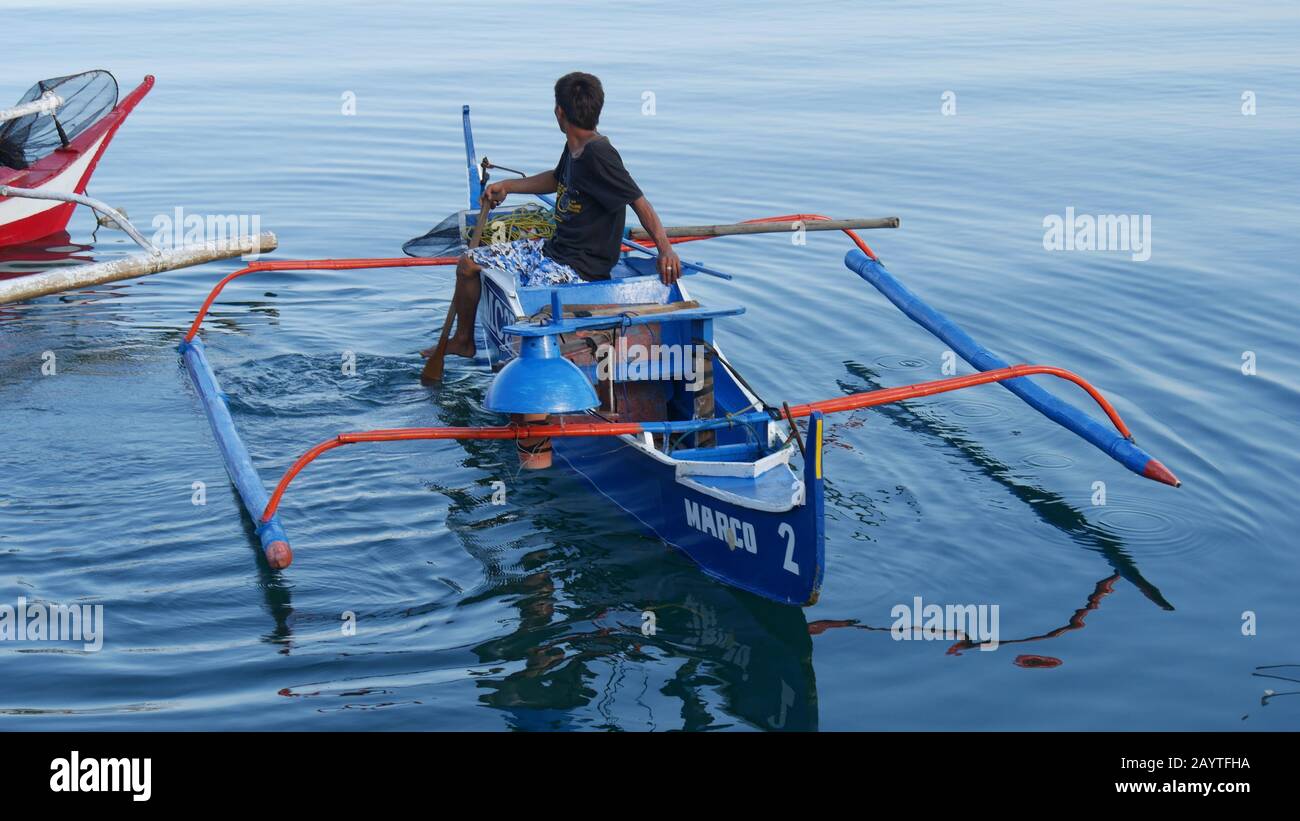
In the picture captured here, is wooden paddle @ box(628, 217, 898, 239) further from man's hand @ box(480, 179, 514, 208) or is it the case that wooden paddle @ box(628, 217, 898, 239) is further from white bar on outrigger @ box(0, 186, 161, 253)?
white bar on outrigger @ box(0, 186, 161, 253)

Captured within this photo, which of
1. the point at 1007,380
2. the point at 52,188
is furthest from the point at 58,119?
the point at 1007,380

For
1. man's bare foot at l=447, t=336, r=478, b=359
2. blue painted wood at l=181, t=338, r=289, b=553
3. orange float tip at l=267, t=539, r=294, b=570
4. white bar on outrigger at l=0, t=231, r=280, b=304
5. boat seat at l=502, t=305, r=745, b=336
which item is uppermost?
white bar on outrigger at l=0, t=231, r=280, b=304

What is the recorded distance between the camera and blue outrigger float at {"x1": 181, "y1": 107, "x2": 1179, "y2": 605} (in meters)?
6.42

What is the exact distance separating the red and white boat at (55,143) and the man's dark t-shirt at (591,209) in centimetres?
648

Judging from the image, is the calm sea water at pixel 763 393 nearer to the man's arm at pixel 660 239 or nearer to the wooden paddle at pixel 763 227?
the wooden paddle at pixel 763 227

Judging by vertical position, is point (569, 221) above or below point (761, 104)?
below

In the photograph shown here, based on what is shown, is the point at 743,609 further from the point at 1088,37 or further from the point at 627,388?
the point at 1088,37

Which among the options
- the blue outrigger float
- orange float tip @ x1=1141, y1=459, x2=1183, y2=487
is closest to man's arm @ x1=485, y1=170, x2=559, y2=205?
the blue outrigger float

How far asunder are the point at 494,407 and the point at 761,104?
14.9m

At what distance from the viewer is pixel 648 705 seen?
5.95m

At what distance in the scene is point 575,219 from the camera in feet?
27.9

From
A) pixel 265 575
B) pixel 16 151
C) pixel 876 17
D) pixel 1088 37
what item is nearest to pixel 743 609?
pixel 265 575

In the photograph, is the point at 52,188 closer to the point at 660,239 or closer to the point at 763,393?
the point at 763,393

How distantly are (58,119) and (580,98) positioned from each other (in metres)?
7.92
